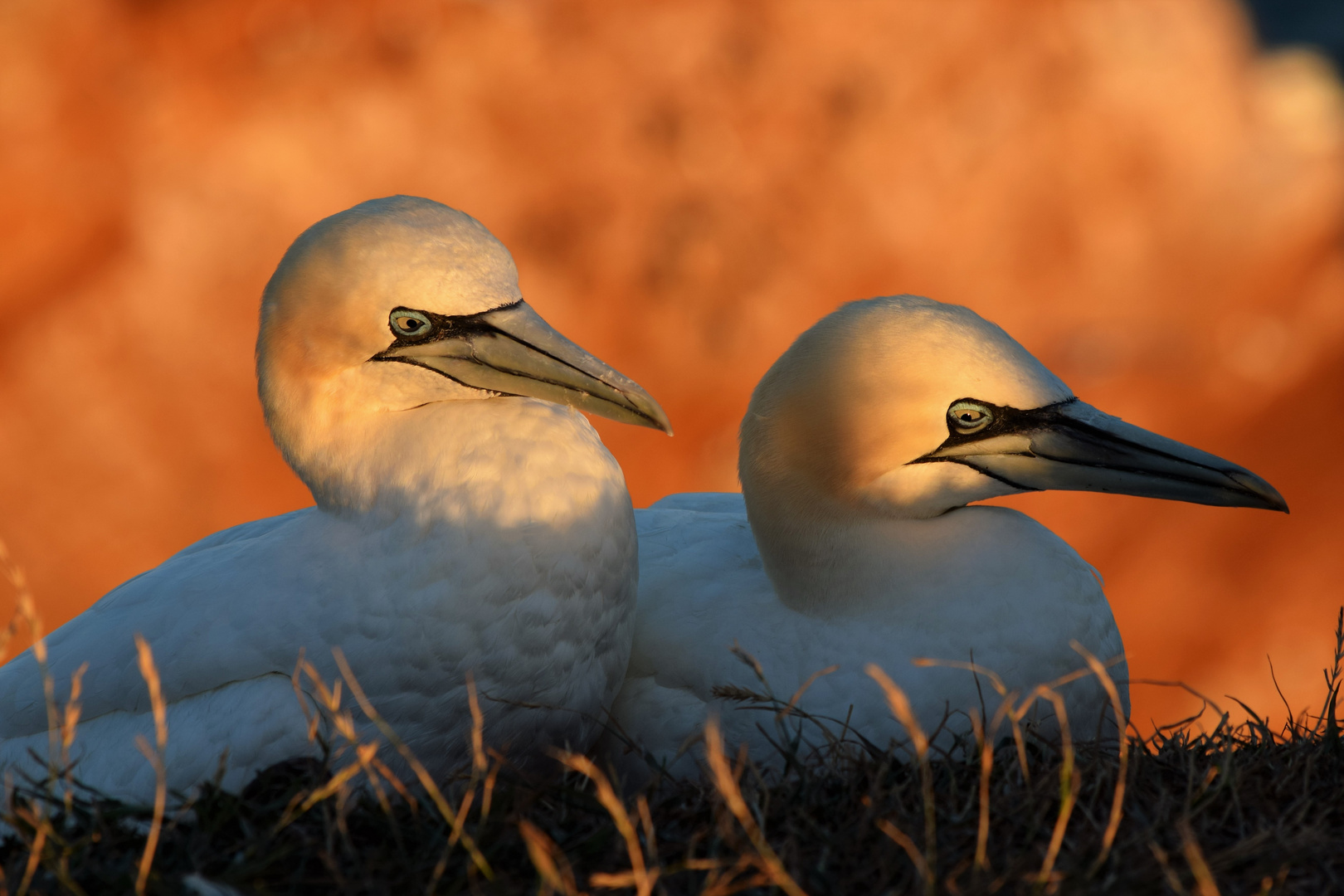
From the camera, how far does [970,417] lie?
312 cm

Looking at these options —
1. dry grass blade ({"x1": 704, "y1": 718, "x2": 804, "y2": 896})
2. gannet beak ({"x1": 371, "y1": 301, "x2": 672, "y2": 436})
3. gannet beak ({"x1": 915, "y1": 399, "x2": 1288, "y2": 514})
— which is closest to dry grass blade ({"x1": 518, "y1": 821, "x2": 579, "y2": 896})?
dry grass blade ({"x1": 704, "y1": 718, "x2": 804, "y2": 896})

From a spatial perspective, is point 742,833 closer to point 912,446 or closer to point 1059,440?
point 912,446

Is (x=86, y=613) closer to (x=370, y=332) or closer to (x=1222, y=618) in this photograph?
(x=370, y=332)

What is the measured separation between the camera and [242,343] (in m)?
13.2

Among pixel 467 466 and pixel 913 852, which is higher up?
pixel 467 466

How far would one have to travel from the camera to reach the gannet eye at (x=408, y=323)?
116 inches

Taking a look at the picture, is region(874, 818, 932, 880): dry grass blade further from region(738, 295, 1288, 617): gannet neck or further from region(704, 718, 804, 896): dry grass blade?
region(738, 295, 1288, 617): gannet neck

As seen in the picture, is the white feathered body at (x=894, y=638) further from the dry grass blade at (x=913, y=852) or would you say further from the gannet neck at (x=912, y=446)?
the dry grass blade at (x=913, y=852)

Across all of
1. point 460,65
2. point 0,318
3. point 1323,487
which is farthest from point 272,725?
point 1323,487

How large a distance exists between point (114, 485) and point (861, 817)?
12.5 m

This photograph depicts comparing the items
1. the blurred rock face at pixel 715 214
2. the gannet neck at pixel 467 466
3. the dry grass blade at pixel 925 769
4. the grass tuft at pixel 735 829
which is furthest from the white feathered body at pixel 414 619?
the blurred rock face at pixel 715 214

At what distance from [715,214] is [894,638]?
Result: 10.4 m

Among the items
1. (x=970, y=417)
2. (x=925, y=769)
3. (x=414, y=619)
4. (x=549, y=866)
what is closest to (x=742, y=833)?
(x=925, y=769)

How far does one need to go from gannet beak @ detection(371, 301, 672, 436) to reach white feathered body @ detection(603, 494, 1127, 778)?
0.61 metres
